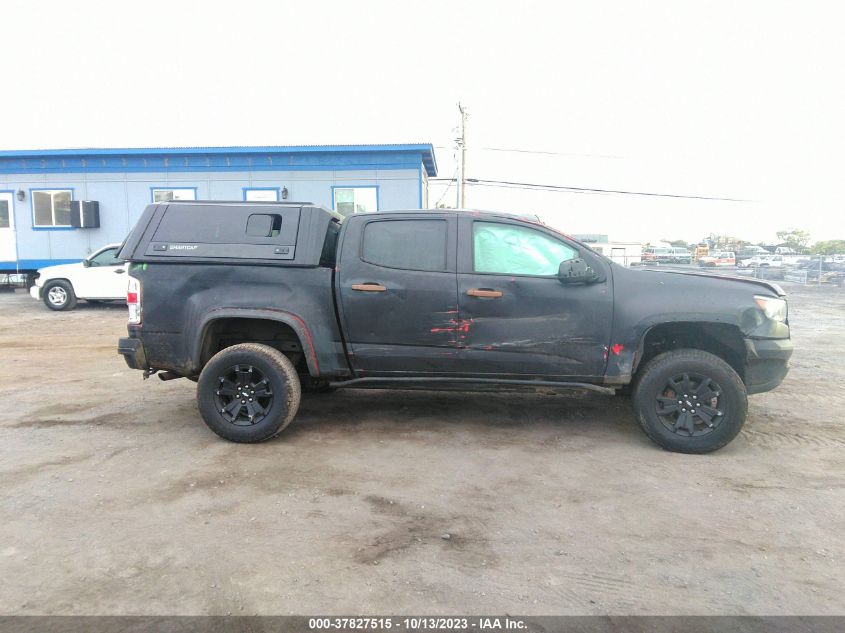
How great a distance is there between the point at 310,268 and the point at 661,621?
344cm

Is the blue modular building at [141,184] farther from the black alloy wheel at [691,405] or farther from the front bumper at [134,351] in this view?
the black alloy wheel at [691,405]

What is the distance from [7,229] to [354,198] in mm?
11114

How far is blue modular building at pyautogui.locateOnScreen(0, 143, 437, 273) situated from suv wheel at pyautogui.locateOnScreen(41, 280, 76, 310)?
5.18 meters

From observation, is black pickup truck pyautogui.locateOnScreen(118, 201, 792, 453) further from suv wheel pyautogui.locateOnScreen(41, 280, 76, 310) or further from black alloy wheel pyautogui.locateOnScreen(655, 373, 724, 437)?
suv wheel pyautogui.locateOnScreen(41, 280, 76, 310)

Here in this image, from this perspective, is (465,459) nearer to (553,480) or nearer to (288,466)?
(553,480)

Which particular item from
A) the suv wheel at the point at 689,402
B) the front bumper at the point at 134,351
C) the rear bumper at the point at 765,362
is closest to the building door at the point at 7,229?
the front bumper at the point at 134,351

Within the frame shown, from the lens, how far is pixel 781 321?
189 inches

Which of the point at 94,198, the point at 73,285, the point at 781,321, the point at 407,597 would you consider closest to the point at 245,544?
the point at 407,597

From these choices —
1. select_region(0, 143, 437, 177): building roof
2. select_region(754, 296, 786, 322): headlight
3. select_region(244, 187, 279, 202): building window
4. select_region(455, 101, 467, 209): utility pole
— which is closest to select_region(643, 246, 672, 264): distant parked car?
select_region(455, 101, 467, 209): utility pole

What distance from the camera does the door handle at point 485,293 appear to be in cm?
475

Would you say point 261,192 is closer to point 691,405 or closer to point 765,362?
point 691,405


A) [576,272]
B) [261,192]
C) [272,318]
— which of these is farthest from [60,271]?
[576,272]

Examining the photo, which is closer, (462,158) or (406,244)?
(406,244)

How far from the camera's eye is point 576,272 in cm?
464
